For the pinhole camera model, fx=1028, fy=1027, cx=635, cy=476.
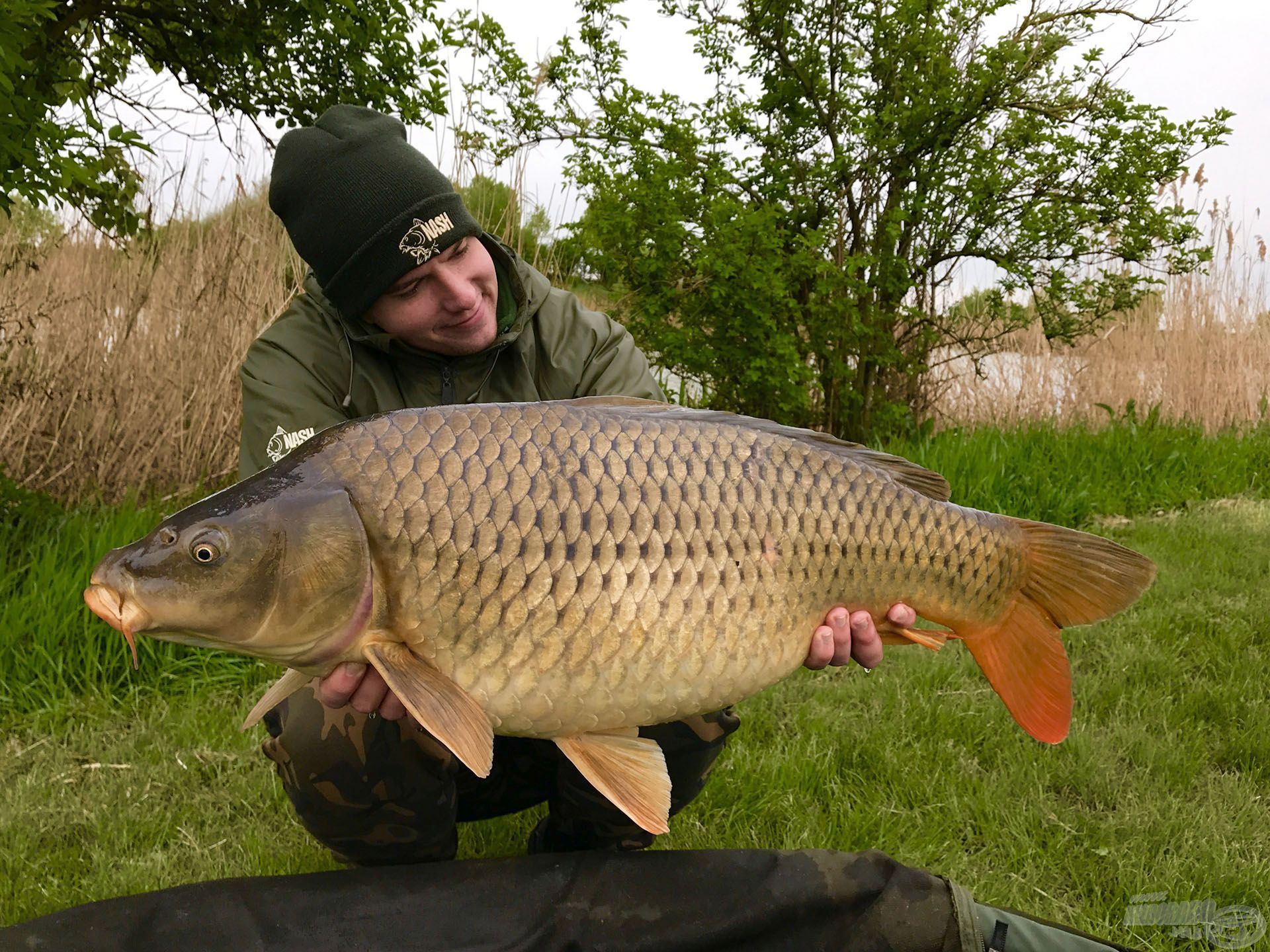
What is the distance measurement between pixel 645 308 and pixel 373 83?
1456 mm

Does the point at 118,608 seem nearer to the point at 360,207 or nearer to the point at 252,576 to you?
the point at 252,576

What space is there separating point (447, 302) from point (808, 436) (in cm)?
63

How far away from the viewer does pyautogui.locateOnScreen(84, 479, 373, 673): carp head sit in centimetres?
108

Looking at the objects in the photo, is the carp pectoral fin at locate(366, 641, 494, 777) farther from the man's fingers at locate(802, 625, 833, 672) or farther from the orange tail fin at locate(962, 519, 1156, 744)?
the orange tail fin at locate(962, 519, 1156, 744)

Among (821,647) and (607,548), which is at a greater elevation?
(607,548)

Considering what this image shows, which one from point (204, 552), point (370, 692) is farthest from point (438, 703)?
point (204, 552)

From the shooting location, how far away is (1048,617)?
4.53 ft

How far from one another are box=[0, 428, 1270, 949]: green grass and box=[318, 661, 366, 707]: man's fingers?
1.97 feet

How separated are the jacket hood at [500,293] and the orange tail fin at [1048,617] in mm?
853

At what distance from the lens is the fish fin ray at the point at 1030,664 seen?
4.50ft

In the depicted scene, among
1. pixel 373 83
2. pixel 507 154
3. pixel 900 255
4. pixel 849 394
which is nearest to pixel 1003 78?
pixel 900 255

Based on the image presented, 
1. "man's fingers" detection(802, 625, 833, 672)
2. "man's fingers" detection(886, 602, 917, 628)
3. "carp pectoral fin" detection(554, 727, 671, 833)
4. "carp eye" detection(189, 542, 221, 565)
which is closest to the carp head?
"carp eye" detection(189, 542, 221, 565)

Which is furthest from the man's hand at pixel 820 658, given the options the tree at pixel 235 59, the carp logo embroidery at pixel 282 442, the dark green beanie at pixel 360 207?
the tree at pixel 235 59

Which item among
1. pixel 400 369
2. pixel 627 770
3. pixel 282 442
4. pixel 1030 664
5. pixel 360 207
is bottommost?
pixel 627 770
